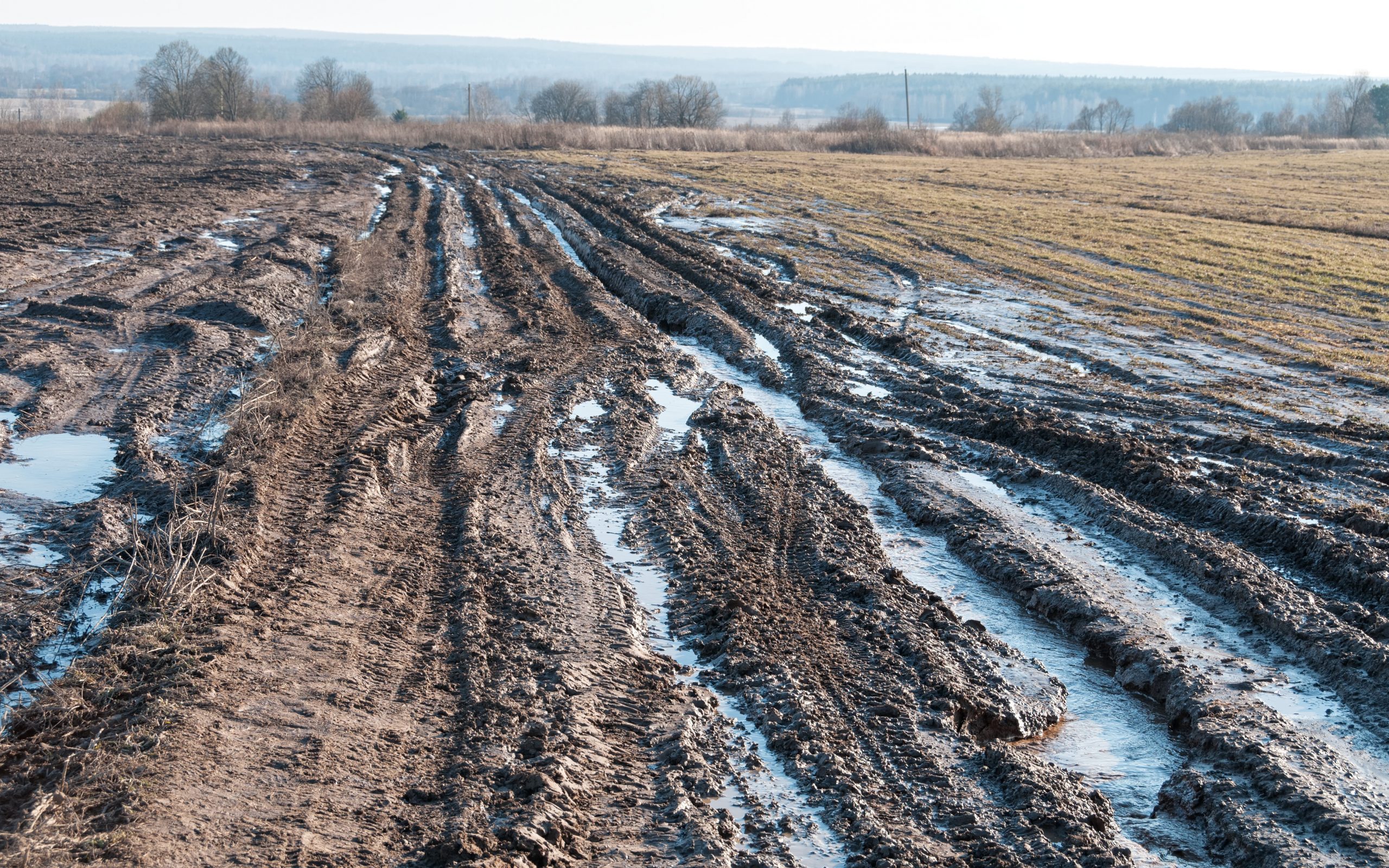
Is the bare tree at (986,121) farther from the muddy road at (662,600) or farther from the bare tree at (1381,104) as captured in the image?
the muddy road at (662,600)

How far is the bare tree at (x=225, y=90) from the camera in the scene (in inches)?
2665

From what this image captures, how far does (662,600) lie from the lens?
21.0 feet

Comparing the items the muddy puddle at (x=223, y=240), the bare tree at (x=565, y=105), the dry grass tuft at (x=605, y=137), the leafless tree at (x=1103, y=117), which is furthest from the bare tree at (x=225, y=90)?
the leafless tree at (x=1103, y=117)

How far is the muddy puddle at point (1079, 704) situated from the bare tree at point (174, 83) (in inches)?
2661

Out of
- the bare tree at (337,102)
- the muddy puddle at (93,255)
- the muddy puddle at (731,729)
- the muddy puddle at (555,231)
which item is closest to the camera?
the muddy puddle at (731,729)

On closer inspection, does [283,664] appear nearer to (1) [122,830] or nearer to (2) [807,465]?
(1) [122,830]

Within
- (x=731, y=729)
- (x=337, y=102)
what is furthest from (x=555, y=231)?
(x=337, y=102)

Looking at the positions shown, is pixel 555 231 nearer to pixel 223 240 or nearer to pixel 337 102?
pixel 223 240

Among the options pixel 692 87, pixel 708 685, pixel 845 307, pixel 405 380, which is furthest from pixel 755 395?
pixel 692 87

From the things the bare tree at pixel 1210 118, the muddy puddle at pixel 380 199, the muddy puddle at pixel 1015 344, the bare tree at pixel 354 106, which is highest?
the bare tree at pixel 1210 118

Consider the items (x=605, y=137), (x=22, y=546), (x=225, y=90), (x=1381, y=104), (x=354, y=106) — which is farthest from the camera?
(x=1381, y=104)

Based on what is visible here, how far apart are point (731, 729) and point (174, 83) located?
262 ft

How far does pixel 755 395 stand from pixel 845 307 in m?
4.79

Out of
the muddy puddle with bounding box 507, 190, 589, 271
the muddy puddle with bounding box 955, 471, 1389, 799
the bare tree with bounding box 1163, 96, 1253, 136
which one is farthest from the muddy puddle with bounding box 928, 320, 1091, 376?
the bare tree with bounding box 1163, 96, 1253, 136
